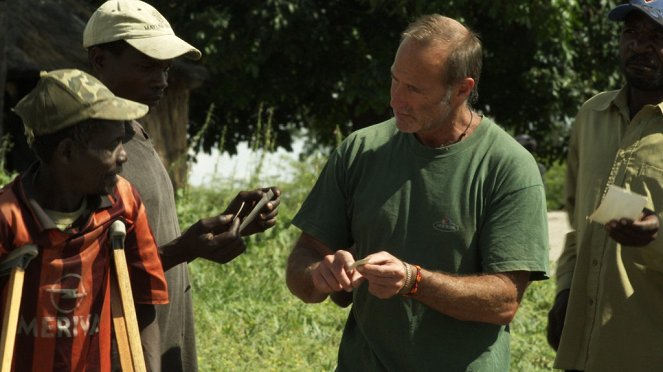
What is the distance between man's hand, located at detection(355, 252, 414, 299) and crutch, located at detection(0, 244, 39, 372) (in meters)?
0.95

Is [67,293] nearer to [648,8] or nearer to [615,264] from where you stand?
[615,264]

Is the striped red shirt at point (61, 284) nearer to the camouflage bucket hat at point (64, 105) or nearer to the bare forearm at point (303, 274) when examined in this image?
the camouflage bucket hat at point (64, 105)

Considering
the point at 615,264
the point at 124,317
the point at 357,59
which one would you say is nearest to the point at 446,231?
the point at 615,264

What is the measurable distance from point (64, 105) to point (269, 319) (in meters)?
5.56

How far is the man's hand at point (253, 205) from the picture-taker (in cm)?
446

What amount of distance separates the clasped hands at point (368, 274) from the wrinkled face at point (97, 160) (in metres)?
0.69

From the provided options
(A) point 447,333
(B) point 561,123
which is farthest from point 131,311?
(B) point 561,123

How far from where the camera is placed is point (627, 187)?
4715mm

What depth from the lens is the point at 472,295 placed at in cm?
394

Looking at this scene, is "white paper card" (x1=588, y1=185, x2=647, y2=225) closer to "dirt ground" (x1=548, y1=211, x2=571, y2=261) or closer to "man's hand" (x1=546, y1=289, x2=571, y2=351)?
"man's hand" (x1=546, y1=289, x2=571, y2=351)

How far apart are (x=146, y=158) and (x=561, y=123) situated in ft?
58.9

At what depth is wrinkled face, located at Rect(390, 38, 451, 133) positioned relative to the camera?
4.10 metres

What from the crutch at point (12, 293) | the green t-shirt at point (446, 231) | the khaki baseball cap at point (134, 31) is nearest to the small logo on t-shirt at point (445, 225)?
the green t-shirt at point (446, 231)

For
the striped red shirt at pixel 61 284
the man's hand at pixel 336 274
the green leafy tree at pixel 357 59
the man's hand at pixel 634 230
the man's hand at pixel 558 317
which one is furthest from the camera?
the green leafy tree at pixel 357 59
